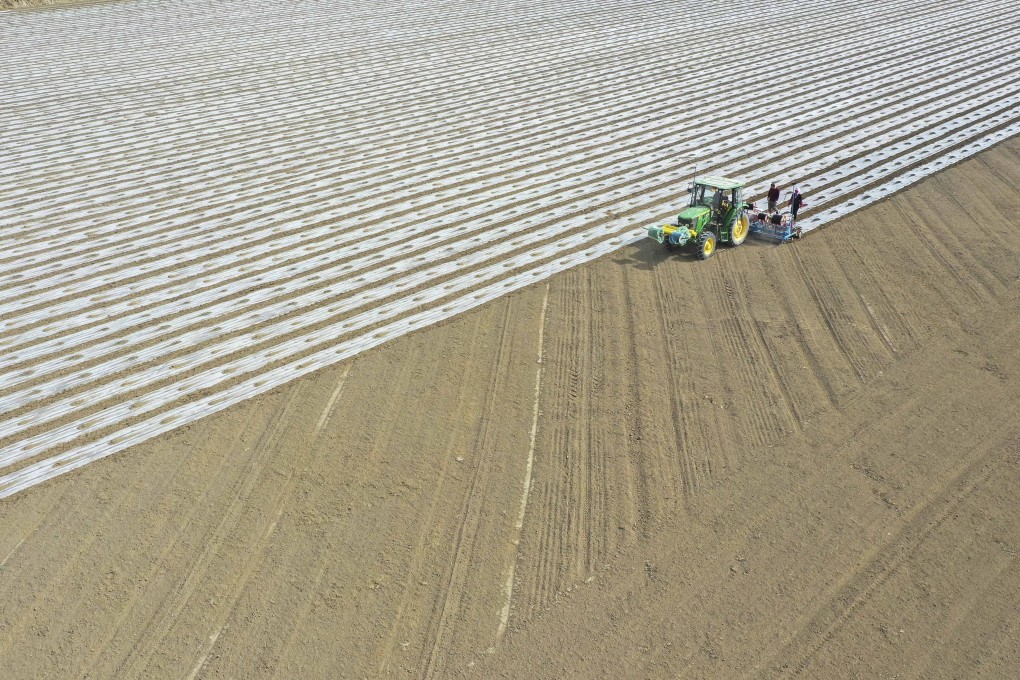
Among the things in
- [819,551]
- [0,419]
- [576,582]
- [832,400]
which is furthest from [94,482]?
[832,400]

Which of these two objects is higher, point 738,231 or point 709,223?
point 709,223

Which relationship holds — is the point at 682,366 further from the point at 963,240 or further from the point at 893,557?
the point at 963,240

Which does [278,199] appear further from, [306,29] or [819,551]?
[306,29]

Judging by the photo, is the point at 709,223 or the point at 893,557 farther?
the point at 709,223

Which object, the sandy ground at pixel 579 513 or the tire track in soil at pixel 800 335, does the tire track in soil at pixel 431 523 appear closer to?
the sandy ground at pixel 579 513

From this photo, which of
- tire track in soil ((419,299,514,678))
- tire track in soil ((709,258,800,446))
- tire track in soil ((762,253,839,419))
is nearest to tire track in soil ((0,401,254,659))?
tire track in soil ((419,299,514,678))

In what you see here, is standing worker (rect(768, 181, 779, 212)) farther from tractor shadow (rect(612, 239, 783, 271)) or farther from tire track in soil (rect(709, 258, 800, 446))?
tire track in soil (rect(709, 258, 800, 446))

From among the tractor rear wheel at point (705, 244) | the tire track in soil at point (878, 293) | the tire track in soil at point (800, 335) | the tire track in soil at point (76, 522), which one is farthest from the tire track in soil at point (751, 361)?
the tire track in soil at point (76, 522)

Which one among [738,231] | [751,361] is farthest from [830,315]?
[738,231]
